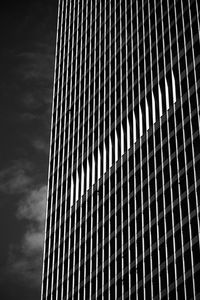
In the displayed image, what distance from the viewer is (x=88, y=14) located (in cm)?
16150

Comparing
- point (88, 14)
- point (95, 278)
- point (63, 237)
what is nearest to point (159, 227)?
point (95, 278)

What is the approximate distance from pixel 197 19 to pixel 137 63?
46.1ft

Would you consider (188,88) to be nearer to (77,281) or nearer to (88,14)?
(77,281)

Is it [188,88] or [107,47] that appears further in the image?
[107,47]

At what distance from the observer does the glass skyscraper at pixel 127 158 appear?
10756cm

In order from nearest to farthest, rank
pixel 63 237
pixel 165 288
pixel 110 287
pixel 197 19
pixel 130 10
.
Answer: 1. pixel 165 288
2. pixel 110 287
3. pixel 197 19
4. pixel 63 237
5. pixel 130 10

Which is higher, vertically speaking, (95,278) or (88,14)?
(88,14)

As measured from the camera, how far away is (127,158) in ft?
408

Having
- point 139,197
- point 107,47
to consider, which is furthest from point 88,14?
point 139,197

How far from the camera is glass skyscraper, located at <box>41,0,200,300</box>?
107562 mm

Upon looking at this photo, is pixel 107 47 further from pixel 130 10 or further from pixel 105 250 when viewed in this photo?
pixel 105 250

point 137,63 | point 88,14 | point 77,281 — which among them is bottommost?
point 77,281

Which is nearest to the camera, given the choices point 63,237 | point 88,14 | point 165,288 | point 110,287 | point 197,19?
point 165,288

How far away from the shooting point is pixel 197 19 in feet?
407
